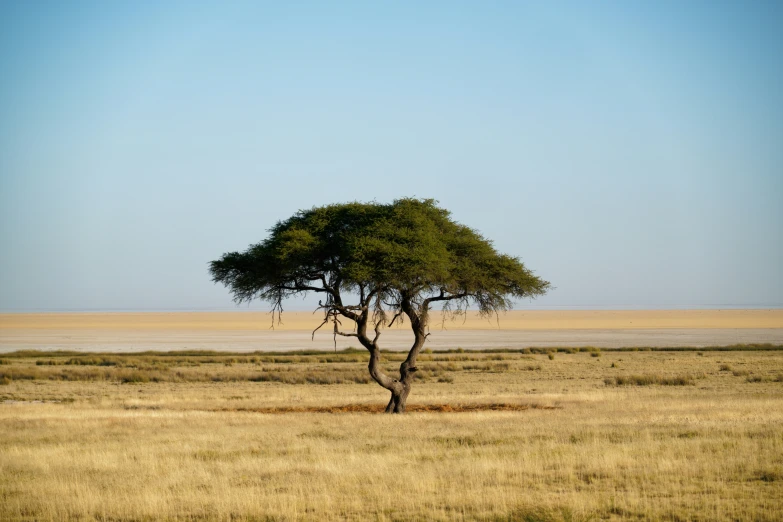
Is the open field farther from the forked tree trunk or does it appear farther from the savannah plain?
the forked tree trunk

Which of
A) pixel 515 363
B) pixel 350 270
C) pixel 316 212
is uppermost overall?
pixel 316 212

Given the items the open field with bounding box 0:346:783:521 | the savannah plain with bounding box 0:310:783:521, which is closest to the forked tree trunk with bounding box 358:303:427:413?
the savannah plain with bounding box 0:310:783:521

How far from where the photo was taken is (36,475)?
1627 centimetres

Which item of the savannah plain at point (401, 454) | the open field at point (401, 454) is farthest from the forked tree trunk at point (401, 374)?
the open field at point (401, 454)

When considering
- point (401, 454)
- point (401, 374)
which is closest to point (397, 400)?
point (401, 374)

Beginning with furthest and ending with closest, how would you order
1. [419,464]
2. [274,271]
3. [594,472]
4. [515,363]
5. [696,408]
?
[515,363]
[274,271]
[696,408]
[419,464]
[594,472]

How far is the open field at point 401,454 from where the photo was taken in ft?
42.8

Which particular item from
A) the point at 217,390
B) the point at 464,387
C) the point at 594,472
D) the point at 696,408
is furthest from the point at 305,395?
the point at 594,472

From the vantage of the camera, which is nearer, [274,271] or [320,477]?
[320,477]

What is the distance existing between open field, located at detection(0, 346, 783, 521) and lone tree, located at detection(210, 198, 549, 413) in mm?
3689

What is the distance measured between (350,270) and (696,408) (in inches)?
491

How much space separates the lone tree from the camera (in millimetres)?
27172

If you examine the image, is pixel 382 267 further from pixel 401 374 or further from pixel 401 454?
pixel 401 454

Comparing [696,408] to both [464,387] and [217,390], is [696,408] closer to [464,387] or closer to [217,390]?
[464,387]
